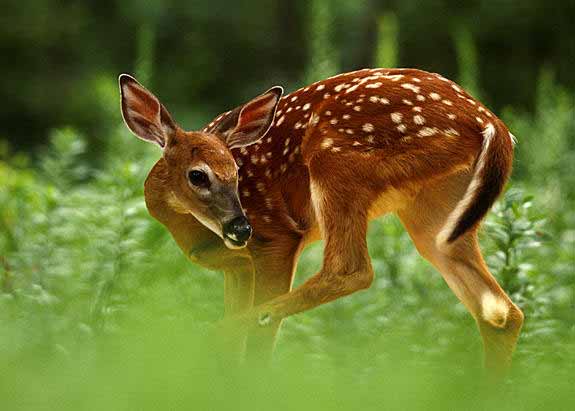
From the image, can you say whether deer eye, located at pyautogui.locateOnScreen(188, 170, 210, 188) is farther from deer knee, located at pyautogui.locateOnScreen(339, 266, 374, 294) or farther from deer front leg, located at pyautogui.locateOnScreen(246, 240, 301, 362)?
deer knee, located at pyautogui.locateOnScreen(339, 266, 374, 294)

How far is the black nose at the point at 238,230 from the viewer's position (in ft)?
12.4

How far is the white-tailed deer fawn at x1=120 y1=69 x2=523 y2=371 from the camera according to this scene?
151 inches

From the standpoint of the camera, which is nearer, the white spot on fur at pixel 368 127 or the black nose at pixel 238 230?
the black nose at pixel 238 230

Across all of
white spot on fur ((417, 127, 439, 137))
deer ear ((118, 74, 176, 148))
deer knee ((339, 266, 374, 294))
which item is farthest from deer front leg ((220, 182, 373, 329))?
deer ear ((118, 74, 176, 148))

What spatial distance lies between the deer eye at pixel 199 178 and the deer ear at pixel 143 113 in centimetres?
20

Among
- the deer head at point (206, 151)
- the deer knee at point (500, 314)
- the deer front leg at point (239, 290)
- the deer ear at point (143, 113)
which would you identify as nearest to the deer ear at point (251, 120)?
the deer head at point (206, 151)

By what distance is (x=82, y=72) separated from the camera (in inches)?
579

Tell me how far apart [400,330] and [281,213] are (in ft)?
3.77

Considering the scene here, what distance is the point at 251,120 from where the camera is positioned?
406 cm

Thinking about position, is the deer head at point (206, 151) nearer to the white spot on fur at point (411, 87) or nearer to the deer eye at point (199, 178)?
the deer eye at point (199, 178)

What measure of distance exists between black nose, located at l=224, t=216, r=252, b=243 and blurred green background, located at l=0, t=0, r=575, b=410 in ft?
1.01

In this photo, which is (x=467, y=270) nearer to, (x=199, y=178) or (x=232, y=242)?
(x=232, y=242)

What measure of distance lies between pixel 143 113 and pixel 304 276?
2.48 m

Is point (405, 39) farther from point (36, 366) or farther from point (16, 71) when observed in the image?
point (36, 366)
